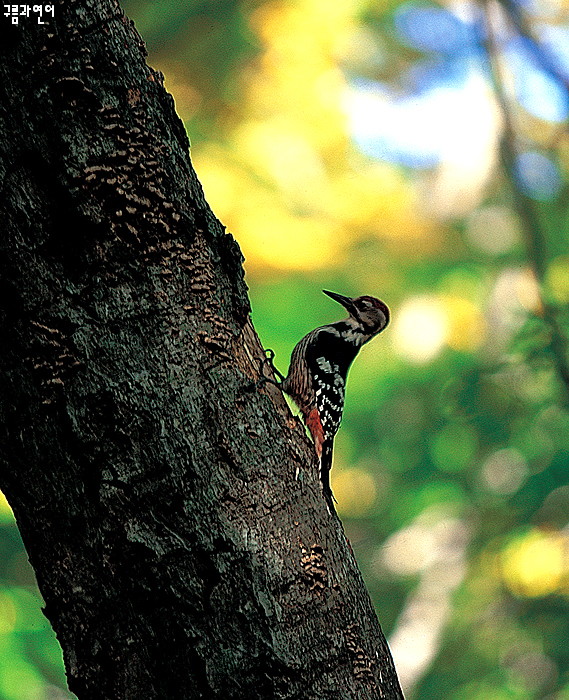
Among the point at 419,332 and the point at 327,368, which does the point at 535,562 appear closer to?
the point at 419,332

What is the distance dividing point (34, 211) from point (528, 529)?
5098 mm

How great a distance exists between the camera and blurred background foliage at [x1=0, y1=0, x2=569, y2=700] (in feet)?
18.1

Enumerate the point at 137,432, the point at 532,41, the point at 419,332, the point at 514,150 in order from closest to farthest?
the point at 137,432, the point at 419,332, the point at 532,41, the point at 514,150

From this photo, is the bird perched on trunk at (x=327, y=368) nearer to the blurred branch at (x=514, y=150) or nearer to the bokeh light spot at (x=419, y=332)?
the bokeh light spot at (x=419, y=332)

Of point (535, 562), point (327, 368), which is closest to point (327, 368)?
point (327, 368)

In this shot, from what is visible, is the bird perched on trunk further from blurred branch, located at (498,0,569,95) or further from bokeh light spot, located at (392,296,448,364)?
blurred branch, located at (498,0,569,95)

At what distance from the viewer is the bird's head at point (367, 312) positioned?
9.95ft

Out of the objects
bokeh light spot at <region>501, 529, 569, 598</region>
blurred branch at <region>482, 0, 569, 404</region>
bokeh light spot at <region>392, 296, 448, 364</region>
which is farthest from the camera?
blurred branch at <region>482, 0, 569, 404</region>

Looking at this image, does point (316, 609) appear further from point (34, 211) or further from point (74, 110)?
point (74, 110)

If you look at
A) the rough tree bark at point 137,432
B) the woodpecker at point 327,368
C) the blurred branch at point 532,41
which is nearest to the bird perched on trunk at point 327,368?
the woodpecker at point 327,368

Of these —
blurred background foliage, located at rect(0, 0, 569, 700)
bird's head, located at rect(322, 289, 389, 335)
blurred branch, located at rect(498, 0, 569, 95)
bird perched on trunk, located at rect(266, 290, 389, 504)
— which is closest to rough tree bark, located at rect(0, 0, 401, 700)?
bird perched on trunk, located at rect(266, 290, 389, 504)

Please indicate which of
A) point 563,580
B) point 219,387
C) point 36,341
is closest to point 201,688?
point 219,387

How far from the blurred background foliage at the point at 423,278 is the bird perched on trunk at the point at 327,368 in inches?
92.2

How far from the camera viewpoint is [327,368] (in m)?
2.68
